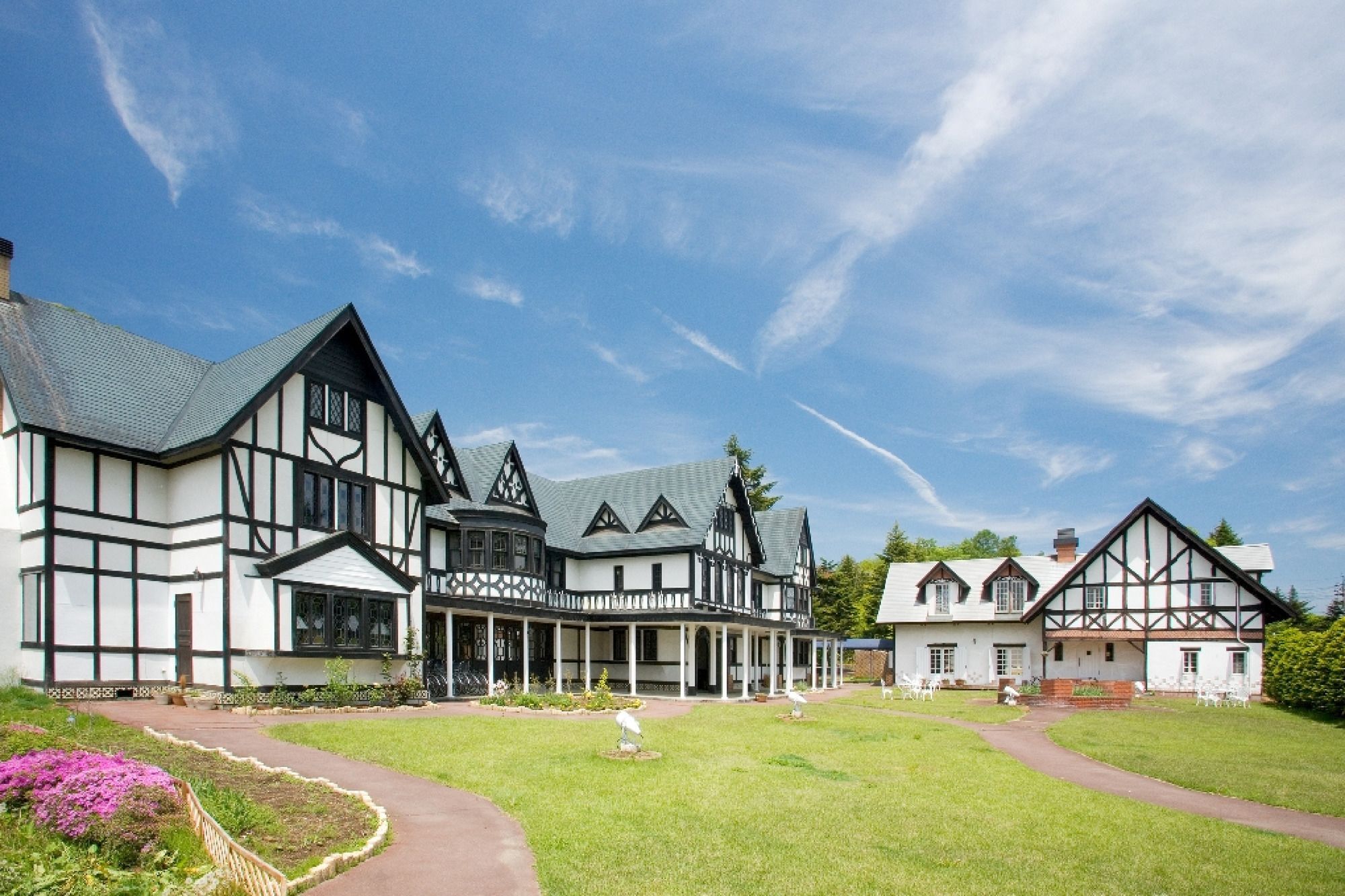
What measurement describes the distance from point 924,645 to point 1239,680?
14.9 meters

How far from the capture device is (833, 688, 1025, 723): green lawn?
92.9ft

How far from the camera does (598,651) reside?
37.9 meters

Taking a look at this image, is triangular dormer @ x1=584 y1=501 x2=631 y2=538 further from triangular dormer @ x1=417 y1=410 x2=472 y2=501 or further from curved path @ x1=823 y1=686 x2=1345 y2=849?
curved path @ x1=823 y1=686 x2=1345 y2=849

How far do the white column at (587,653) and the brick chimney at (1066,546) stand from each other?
25.9 metres

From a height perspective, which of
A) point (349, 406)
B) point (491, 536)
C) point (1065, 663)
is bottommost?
point (1065, 663)

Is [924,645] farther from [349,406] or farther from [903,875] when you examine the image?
[903,875]

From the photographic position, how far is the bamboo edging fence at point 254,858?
735 cm

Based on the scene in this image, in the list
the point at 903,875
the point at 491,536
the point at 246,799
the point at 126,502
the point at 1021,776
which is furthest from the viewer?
the point at 491,536

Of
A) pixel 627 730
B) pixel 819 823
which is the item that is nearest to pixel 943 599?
pixel 627 730

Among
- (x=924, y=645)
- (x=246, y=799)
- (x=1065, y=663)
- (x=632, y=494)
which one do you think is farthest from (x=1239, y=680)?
(x=246, y=799)

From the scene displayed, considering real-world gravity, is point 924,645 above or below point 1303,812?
below

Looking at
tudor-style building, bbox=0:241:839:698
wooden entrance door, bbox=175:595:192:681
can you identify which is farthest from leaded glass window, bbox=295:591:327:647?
wooden entrance door, bbox=175:595:192:681

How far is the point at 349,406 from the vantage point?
2556 centimetres

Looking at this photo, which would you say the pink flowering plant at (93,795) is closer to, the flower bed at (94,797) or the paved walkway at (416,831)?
the flower bed at (94,797)
